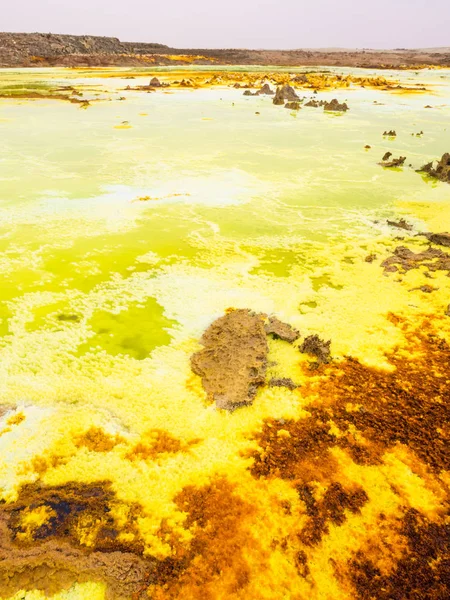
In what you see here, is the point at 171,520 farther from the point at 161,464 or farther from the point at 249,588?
the point at 249,588

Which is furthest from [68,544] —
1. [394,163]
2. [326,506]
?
[394,163]

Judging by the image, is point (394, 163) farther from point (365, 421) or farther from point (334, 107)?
point (334, 107)

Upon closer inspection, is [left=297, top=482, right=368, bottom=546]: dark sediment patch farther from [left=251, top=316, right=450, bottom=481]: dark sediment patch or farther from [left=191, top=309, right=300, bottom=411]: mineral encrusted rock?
[left=191, top=309, right=300, bottom=411]: mineral encrusted rock

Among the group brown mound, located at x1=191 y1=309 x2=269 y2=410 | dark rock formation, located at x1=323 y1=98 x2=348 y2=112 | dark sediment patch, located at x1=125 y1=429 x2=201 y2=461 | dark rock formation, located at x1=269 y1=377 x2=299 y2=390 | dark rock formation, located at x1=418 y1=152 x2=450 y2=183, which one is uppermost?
dark rock formation, located at x1=323 y1=98 x2=348 y2=112

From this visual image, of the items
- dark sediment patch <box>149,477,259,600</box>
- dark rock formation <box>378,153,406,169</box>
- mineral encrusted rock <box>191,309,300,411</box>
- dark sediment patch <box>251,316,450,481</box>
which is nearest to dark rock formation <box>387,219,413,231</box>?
dark sediment patch <box>251,316,450,481</box>

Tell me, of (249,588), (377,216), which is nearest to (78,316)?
(249,588)

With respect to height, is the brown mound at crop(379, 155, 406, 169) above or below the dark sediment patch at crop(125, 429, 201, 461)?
above

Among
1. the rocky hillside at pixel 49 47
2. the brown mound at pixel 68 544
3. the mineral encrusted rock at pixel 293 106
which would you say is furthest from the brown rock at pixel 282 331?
the rocky hillside at pixel 49 47
